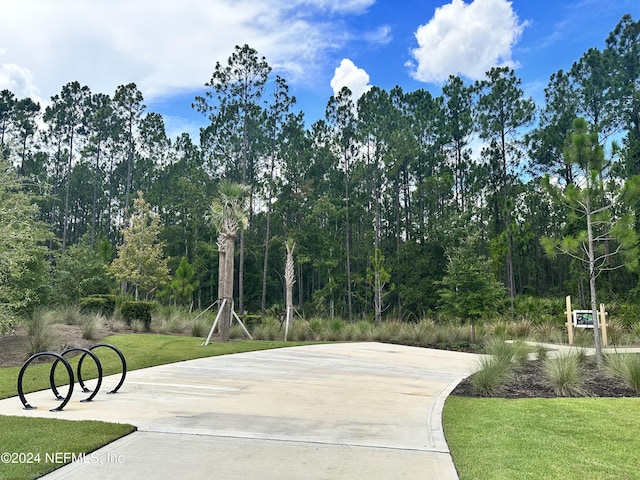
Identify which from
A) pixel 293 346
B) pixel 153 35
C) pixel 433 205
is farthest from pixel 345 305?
pixel 153 35

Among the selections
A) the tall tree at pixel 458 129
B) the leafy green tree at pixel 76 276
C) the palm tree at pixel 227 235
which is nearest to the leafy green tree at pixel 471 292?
the palm tree at pixel 227 235

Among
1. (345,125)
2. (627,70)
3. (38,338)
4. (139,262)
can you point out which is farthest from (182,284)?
(627,70)

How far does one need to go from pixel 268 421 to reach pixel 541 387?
16.1ft

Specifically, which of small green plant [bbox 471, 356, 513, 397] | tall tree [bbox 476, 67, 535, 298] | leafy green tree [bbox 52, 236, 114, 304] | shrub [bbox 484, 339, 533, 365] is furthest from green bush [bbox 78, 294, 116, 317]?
tall tree [bbox 476, 67, 535, 298]

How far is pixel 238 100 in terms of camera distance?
3138cm

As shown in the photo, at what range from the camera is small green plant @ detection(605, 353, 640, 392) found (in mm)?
6988

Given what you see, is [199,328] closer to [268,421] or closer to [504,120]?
[268,421]

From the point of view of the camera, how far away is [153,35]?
1189 centimetres

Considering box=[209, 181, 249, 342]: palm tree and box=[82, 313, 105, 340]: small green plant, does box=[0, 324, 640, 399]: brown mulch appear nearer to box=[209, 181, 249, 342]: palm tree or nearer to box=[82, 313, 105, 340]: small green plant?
box=[82, 313, 105, 340]: small green plant

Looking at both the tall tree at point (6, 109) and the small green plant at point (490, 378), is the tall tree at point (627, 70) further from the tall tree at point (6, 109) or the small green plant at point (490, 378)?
the tall tree at point (6, 109)

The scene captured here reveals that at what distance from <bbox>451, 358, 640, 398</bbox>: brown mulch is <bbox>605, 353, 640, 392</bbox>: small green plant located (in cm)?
9

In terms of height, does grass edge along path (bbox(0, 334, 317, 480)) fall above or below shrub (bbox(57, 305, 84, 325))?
below

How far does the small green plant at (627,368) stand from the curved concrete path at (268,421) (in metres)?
2.53

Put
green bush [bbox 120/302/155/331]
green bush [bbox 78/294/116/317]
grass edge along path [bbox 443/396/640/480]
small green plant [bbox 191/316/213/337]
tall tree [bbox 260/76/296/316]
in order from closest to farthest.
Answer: grass edge along path [bbox 443/396/640/480] < green bush [bbox 120/302/155/331] < small green plant [bbox 191/316/213/337] < green bush [bbox 78/294/116/317] < tall tree [bbox 260/76/296/316]
